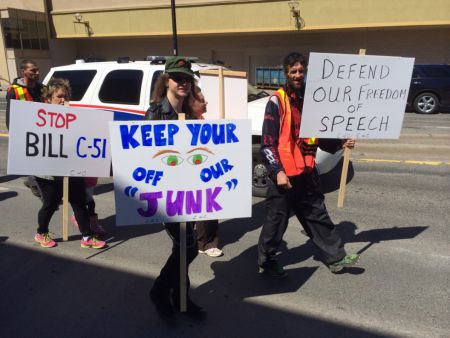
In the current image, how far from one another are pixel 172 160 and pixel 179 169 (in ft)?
0.25

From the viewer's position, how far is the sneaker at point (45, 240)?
418 cm

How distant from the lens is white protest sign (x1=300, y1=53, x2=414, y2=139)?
3.29m

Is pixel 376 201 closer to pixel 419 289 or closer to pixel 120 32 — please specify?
pixel 419 289

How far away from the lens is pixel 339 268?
11.6 ft

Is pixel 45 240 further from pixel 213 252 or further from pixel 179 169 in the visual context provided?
pixel 179 169

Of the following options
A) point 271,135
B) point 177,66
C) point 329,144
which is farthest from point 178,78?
point 329,144

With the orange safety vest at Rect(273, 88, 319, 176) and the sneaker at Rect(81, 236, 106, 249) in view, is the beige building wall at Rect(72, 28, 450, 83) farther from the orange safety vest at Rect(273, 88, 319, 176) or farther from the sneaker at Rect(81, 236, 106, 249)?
the sneaker at Rect(81, 236, 106, 249)

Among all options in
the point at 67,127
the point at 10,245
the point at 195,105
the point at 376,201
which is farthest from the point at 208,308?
the point at 376,201

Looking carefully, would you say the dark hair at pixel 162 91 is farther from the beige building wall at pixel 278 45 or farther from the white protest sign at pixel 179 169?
the beige building wall at pixel 278 45

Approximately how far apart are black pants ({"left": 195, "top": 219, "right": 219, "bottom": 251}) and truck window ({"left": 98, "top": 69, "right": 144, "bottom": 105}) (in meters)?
2.62

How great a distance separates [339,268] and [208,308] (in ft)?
3.99

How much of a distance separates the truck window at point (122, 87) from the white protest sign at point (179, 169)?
11.2 ft

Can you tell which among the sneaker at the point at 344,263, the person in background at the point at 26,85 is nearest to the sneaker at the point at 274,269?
the sneaker at the point at 344,263

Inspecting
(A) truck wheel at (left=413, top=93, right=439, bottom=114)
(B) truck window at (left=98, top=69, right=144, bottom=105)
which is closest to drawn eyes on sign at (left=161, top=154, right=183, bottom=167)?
(B) truck window at (left=98, top=69, right=144, bottom=105)
